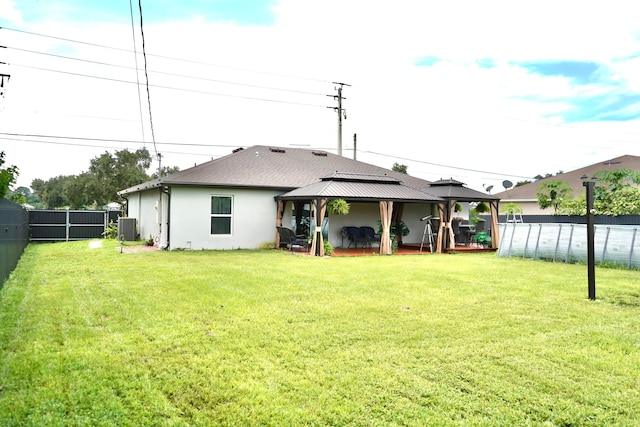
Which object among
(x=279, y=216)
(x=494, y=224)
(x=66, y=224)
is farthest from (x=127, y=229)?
(x=494, y=224)

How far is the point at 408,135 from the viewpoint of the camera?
33.9 meters

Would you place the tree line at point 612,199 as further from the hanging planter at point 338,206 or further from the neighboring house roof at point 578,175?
the hanging planter at point 338,206

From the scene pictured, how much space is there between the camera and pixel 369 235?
17.3 metres

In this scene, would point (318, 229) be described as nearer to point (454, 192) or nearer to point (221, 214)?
point (221, 214)

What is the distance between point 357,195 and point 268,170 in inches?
199

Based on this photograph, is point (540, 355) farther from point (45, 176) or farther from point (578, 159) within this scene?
point (45, 176)

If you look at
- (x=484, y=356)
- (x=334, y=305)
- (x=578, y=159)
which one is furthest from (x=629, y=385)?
(x=578, y=159)

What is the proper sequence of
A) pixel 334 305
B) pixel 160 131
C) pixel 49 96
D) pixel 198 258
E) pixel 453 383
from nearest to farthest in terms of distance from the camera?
1. pixel 453 383
2. pixel 334 305
3. pixel 198 258
4. pixel 49 96
5. pixel 160 131

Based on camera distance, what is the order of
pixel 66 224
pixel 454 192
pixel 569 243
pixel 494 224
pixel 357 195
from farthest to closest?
pixel 66 224 < pixel 494 224 < pixel 454 192 < pixel 357 195 < pixel 569 243

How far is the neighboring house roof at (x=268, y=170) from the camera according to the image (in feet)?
53.4

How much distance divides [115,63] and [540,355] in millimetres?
19823

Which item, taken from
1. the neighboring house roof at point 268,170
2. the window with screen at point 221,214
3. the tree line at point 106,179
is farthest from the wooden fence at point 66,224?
the tree line at point 106,179

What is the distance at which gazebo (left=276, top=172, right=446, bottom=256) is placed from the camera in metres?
14.6

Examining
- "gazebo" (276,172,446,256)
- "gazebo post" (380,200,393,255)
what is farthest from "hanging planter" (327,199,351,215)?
"gazebo post" (380,200,393,255)
